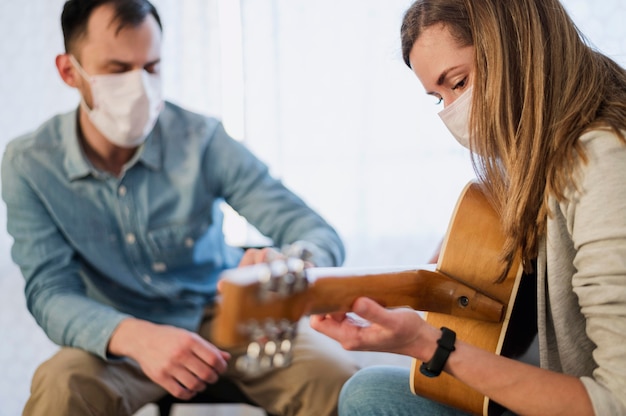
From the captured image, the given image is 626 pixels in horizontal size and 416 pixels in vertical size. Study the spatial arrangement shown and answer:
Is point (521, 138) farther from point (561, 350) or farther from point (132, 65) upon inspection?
point (132, 65)

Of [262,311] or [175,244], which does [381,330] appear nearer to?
[262,311]

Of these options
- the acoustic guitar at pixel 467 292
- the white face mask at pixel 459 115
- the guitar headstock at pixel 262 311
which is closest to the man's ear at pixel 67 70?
the acoustic guitar at pixel 467 292

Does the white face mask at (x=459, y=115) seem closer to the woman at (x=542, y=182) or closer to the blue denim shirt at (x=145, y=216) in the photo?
the woman at (x=542, y=182)

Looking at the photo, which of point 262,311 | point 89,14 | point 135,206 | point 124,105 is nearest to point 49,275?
point 135,206

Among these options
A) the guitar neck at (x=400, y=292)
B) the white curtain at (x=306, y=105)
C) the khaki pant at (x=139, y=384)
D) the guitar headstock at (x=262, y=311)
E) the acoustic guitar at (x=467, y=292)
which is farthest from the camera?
the white curtain at (x=306, y=105)

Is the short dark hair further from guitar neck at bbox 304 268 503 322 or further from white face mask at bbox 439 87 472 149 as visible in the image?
guitar neck at bbox 304 268 503 322

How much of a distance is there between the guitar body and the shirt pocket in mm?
674

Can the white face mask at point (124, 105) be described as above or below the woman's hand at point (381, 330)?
above

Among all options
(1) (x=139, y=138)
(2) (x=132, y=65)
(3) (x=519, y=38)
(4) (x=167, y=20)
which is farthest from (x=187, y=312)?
(4) (x=167, y=20)

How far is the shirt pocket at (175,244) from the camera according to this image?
1494 mm

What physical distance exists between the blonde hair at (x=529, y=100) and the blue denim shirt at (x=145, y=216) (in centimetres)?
51

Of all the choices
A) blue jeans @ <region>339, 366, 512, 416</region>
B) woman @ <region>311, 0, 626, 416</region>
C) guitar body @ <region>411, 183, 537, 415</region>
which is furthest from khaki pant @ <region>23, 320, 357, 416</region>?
woman @ <region>311, 0, 626, 416</region>

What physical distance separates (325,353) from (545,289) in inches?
22.8

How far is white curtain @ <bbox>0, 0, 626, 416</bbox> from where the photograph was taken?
1.96 meters
